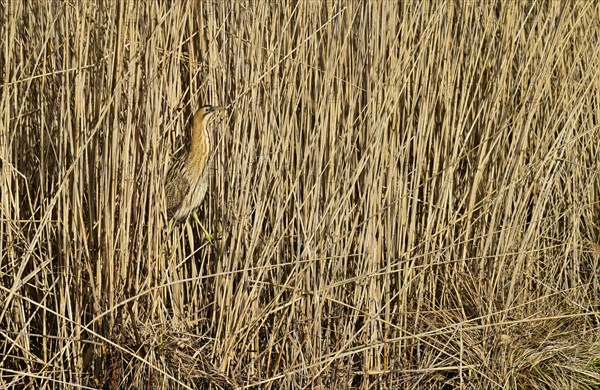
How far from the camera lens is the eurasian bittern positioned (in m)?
3.06

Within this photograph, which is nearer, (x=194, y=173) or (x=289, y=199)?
(x=289, y=199)

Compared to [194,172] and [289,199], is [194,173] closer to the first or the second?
[194,172]

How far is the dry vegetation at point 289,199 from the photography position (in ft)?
8.98

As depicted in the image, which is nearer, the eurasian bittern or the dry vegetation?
the dry vegetation

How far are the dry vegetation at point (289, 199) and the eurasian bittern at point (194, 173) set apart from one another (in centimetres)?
5

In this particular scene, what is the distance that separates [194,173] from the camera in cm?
321

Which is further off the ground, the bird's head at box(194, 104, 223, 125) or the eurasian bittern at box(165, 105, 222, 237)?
the bird's head at box(194, 104, 223, 125)

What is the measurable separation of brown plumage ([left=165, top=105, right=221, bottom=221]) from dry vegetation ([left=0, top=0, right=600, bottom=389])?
0.18ft

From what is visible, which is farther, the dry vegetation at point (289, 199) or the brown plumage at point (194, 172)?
the brown plumage at point (194, 172)

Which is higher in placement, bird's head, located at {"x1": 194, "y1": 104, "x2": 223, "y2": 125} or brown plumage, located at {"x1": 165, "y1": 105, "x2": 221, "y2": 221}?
bird's head, located at {"x1": 194, "y1": 104, "x2": 223, "y2": 125}

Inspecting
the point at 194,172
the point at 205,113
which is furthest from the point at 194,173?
the point at 205,113

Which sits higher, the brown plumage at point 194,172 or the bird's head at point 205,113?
the bird's head at point 205,113

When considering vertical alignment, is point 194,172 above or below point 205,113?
below

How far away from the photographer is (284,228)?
3094 millimetres
